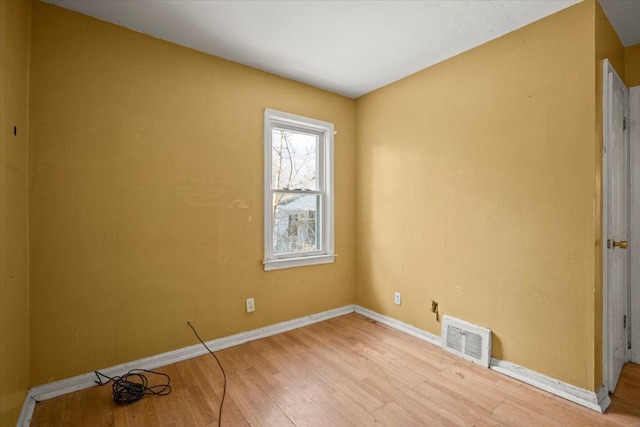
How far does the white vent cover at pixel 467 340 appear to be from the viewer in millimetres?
2386

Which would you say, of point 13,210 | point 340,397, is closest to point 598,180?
point 340,397

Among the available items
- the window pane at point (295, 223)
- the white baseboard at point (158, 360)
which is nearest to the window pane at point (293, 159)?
Answer: the window pane at point (295, 223)

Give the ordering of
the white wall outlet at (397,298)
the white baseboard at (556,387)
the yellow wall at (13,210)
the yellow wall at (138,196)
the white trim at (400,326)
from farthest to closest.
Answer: the white wall outlet at (397,298), the white trim at (400,326), the yellow wall at (138,196), the white baseboard at (556,387), the yellow wall at (13,210)

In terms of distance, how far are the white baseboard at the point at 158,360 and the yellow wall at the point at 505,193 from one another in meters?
1.00

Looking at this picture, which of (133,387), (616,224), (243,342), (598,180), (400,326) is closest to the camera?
(598,180)

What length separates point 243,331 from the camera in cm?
282

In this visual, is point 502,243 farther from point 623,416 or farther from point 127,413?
point 127,413

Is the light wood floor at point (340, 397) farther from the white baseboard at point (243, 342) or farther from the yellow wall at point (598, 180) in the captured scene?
the yellow wall at point (598, 180)

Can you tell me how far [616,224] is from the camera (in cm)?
219

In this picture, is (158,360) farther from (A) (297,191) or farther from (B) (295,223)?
(A) (297,191)

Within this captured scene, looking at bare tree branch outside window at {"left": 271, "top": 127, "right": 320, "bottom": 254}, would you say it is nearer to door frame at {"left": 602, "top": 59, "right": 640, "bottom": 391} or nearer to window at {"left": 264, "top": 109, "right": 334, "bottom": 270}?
window at {"left": 264, "top": 109, "right": 334, "bottom": 270}

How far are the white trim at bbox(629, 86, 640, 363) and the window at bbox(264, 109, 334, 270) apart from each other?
8.45 ft

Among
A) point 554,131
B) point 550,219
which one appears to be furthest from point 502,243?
point 554,131

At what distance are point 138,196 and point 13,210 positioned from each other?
720 millimetres
